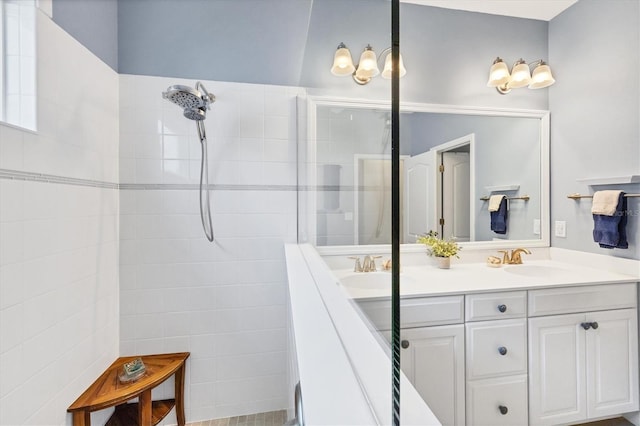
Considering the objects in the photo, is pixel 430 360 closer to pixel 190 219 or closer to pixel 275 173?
pixel 275 173

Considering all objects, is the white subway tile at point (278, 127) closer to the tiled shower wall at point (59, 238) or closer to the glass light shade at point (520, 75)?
the tiled shower wall at point (59, 238)

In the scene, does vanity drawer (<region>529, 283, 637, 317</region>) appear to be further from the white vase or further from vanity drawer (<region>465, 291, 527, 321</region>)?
the white vase

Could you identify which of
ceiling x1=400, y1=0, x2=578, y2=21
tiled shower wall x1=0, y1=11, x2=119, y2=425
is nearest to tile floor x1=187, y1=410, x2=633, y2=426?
tiled shower wall x1=0, y1=11, x2=119, y2=425

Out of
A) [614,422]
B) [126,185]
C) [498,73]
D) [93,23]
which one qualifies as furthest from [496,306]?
[93,23]

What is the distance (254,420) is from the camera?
1.55 metres

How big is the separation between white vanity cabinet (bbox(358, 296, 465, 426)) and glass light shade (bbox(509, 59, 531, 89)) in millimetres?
1456

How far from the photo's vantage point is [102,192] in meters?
1.37

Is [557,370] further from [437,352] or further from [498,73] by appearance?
[498,73]

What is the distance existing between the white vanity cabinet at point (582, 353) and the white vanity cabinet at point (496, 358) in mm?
64

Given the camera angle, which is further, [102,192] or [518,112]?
[518,112]

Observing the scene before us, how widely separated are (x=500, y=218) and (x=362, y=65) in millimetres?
1674

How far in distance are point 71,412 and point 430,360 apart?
5.20 ft

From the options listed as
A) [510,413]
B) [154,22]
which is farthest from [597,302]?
[154,22]

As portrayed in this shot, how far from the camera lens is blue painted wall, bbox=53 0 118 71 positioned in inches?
46.1
